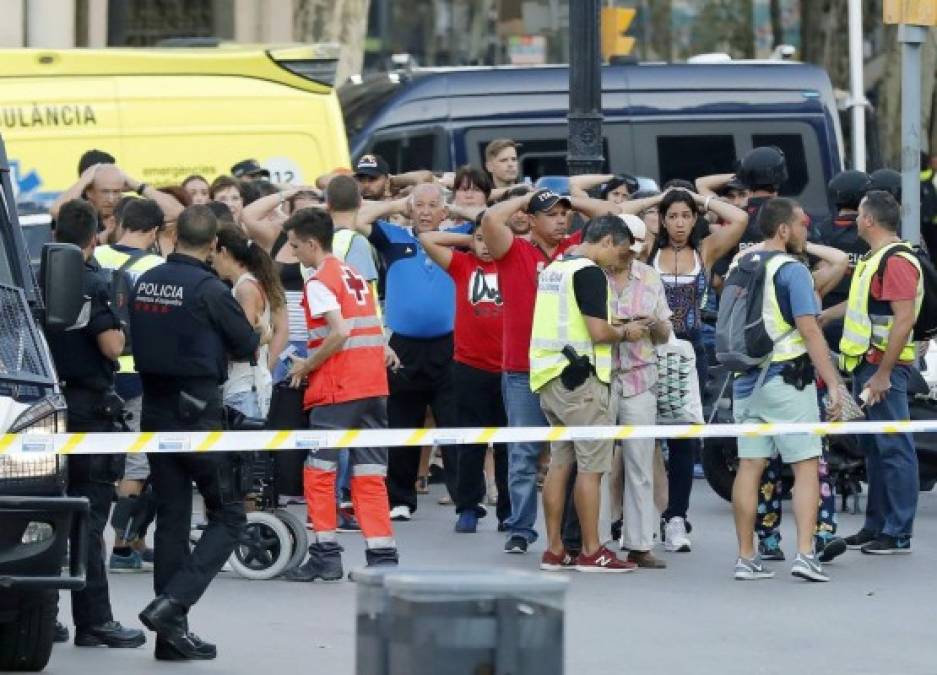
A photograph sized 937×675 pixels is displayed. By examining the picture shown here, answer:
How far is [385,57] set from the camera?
54.2m

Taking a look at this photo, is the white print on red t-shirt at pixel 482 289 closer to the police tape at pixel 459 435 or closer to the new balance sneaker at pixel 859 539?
the police tape at pixel 459 435

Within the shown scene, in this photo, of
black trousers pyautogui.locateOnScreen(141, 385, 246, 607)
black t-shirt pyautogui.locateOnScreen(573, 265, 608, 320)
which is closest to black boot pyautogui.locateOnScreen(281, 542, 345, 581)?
black t-shirt pyautogui.locateOnScreen(573, 265, 608, 320)

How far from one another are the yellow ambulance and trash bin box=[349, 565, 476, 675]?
11.4m

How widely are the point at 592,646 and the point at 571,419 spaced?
6.26 ft

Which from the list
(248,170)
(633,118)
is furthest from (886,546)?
(633,118)

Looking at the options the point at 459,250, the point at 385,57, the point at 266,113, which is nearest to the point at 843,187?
the point at 459,250

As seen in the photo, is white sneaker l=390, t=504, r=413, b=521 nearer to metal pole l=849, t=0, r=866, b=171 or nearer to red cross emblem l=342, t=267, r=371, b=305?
red cross emblem l=342, t=267, r=371, b=305

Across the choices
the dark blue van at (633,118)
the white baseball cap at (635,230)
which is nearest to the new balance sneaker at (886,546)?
the white baseball cap at (635,230)

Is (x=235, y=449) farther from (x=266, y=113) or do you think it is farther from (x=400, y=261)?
(x=266, y=113)

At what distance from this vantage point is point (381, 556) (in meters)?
12.1

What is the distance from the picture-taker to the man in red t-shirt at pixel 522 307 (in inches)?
510

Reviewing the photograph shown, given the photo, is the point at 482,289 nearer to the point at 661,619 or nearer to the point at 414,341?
the point at 414,341

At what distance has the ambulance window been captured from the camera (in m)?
22.6

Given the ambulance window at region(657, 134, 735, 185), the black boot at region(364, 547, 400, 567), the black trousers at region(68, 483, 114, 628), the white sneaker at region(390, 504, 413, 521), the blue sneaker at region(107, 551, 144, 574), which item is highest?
the ambulance window at region(657, 134, 735, 185)
